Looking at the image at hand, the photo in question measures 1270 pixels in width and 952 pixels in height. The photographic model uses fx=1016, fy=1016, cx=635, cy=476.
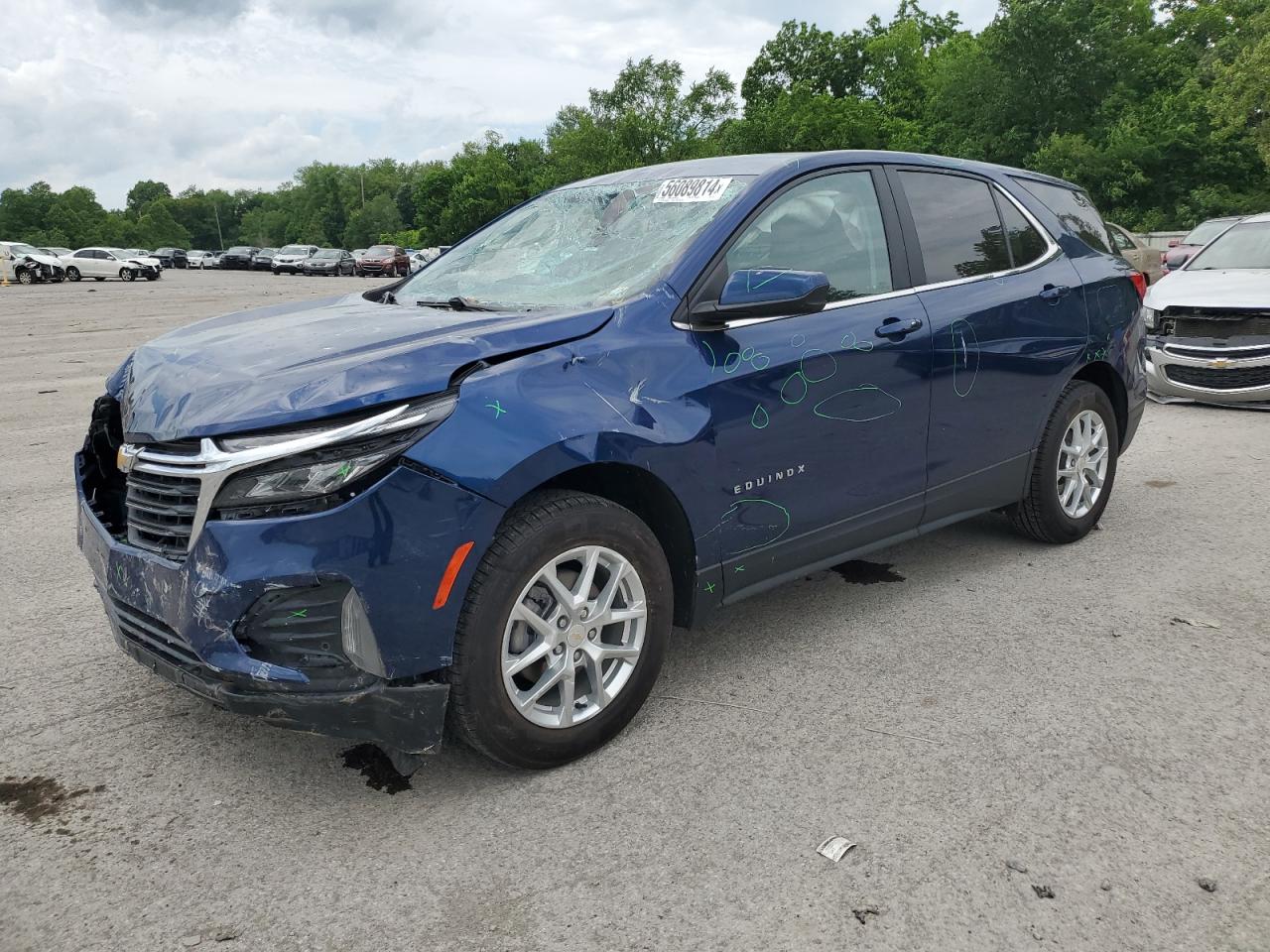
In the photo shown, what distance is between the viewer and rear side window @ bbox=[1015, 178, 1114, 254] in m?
4.87

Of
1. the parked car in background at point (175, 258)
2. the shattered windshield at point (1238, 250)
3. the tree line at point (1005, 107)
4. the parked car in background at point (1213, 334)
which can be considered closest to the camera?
the parked car in background at point (1213, 334)

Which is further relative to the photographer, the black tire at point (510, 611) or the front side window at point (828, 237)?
the front side window at point (828, 237)

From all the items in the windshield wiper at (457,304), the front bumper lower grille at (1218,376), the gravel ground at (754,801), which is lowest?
the gravel ground at (754,801)

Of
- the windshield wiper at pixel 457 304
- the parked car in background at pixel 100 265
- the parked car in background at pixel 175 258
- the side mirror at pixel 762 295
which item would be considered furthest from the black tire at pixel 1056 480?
the parked car in background at pixel 175 258

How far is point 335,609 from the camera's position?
8.21 feet

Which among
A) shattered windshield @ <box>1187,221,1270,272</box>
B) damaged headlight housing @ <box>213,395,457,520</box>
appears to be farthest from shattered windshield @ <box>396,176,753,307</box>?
shattered windshield @ <box>1187,221,1270,272</box>

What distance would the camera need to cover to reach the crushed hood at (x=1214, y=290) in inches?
328

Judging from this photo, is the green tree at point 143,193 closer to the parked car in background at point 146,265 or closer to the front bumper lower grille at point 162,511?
the parked car in background at point 146,265

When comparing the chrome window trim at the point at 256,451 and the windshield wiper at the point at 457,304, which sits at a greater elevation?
the windshield wiper at the point at 457,304

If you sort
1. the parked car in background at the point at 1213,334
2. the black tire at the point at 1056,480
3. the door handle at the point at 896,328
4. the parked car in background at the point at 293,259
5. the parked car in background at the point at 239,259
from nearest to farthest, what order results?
the door handle at the point at 896,328 → the black tire at the point at 1056,480 → the parked car in background at the point at 1213,334 → the parked car in background at the point at 293,259 → the parked car in background at the point at 239,259

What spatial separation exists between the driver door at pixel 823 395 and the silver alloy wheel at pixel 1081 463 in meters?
1.23

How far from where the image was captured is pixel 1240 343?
8.34 meters

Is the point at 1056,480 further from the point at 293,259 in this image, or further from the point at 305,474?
the point at 293,259

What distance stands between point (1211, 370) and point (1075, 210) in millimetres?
4354
